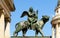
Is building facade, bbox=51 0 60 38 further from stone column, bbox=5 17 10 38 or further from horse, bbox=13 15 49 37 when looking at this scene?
stone column, bbox=5 17 10 38

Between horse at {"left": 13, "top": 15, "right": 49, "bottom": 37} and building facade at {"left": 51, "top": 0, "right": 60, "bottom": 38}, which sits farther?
building facade at {"left": 51, "top": 0, "right": 60, "bottom": 38}

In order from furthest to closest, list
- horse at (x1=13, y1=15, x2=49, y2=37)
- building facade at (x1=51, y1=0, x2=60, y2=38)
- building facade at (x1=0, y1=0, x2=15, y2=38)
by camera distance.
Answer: building facade at (x1=51, y1=0, x2=60, y2=38) → horse at (x1=13, y1=15, x2=49, y2=37) → building facade at (x1=0, y1=0, x2=15, y2=38)

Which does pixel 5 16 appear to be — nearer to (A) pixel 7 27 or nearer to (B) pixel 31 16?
(A) pixel 7 27

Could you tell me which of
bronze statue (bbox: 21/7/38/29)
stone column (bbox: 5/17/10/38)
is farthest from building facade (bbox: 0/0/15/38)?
bronze statue (bbox: 21/7/38/29)

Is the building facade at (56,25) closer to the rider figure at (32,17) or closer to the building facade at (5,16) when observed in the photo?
the rider figure at (32,17)

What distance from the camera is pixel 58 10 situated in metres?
94.1

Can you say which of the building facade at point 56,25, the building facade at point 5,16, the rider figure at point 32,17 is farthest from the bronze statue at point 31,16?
the building facade at point 56,25

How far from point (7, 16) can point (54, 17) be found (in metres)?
44.2

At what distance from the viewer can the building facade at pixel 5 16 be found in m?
42.1

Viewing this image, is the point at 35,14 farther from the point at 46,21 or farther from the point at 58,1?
the point at 58,1

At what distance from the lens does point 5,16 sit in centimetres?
4597

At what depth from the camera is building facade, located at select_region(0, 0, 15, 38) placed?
4212 cm

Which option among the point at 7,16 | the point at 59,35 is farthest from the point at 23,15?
the point at 59,35

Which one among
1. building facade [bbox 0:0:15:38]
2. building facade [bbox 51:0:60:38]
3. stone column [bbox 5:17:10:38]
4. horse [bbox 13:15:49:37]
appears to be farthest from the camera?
building facade [bbox 51:0:60:38]
